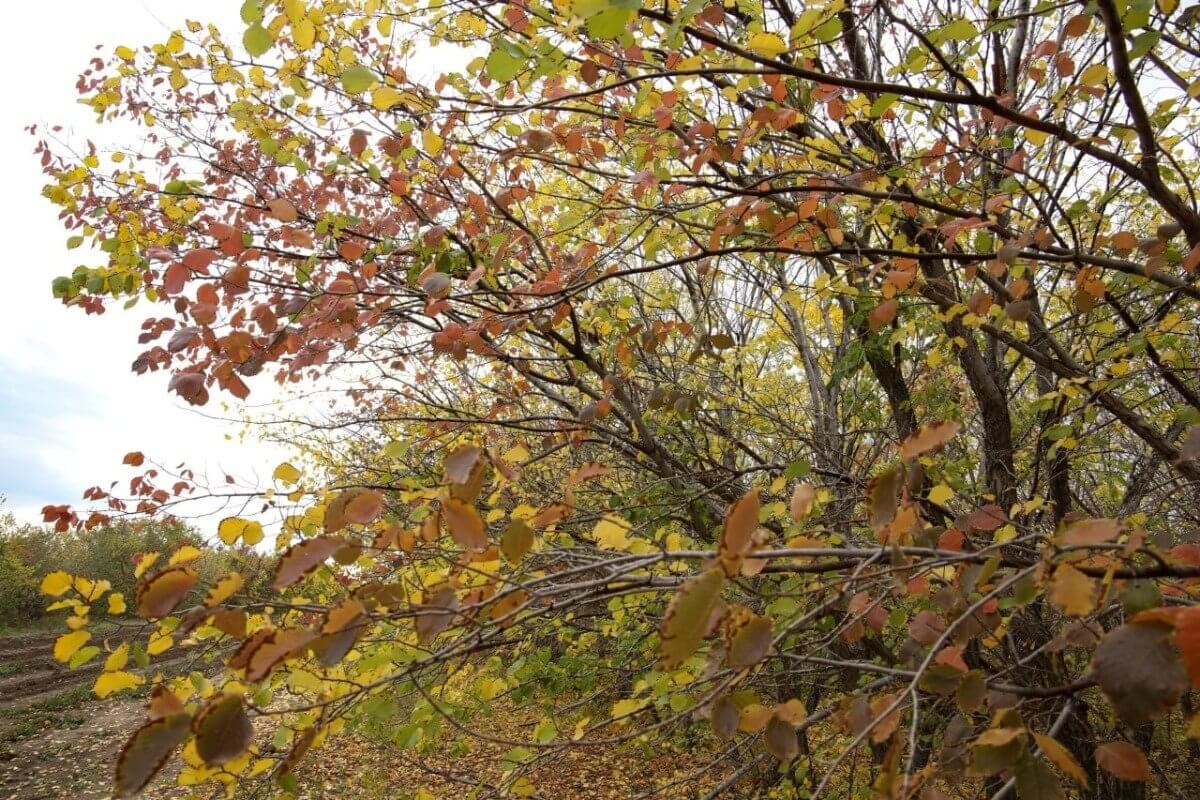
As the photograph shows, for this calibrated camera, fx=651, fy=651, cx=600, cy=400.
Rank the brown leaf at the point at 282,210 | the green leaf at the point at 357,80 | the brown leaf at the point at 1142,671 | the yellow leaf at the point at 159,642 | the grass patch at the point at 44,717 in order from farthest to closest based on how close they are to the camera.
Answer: the grass patch at the point at 44,717
the brown leaf at the point at 282,210
the yellow leaf at the point at 159,642
the green leaf at the point at 357,80
the brown leaf at the point at 1142,671

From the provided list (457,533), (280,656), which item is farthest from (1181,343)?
(280,656)

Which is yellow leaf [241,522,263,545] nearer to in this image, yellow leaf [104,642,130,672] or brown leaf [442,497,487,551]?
yellow leaf [104,642,130,672]

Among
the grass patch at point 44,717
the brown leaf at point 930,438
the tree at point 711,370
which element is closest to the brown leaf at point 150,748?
the tree at point 711,370

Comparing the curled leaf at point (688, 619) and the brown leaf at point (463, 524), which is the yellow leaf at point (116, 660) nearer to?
the brown leaf at point (463, 524)

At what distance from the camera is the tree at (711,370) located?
1.04 metres

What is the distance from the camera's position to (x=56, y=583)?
140 cm

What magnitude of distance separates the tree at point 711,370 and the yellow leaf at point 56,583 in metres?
0.33

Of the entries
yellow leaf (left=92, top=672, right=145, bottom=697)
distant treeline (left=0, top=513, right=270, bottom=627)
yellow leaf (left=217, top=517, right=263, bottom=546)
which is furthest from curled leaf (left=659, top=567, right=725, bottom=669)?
distant treeline (left=0, top=513, right=270, bottom=627)

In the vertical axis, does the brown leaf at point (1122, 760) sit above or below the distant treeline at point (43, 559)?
below

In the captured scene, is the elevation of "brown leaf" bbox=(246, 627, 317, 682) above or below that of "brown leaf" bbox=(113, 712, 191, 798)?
above

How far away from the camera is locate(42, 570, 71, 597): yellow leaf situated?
137cm

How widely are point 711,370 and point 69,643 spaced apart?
369 cm

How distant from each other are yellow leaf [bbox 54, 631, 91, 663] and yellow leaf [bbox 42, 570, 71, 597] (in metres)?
0.11

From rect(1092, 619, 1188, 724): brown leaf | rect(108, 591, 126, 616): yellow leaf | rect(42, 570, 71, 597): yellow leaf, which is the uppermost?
rect(42, 570, 71, 597): yellow leaf
